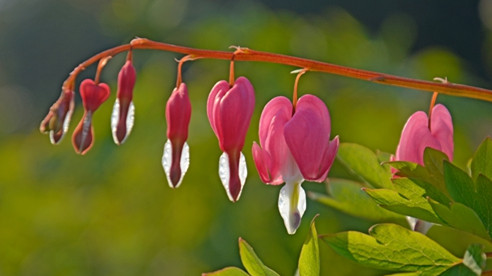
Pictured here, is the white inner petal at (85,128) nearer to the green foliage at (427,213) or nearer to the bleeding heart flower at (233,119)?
A: the bleeding heart flower at (233,119)

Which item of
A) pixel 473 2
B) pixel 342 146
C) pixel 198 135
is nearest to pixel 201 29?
pixel 198 135

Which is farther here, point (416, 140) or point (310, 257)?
point (416, 140)

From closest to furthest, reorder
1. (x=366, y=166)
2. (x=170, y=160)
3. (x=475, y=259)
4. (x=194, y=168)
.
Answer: (x=475, y=259)
(x=170, y=160)
(x=366, y=166)
(x=194, y=168)

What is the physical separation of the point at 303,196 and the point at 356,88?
1.66 m

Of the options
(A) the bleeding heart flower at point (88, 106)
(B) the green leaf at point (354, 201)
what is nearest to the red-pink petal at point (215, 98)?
(A) the bleeding heart flower at point (88, 106)

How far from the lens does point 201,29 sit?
250 cm

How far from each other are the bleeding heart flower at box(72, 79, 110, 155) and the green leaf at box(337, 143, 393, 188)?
0.90ft

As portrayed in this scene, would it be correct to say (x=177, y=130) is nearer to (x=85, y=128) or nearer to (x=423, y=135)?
(x=85, y=128)

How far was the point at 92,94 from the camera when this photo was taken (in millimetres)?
729

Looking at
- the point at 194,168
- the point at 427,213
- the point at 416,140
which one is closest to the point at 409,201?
the point at 427,213

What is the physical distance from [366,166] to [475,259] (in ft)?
0.82

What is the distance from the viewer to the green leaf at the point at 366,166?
0.81 m

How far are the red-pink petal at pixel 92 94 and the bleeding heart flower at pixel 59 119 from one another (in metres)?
0.04

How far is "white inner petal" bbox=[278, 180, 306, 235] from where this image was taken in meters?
0.66
